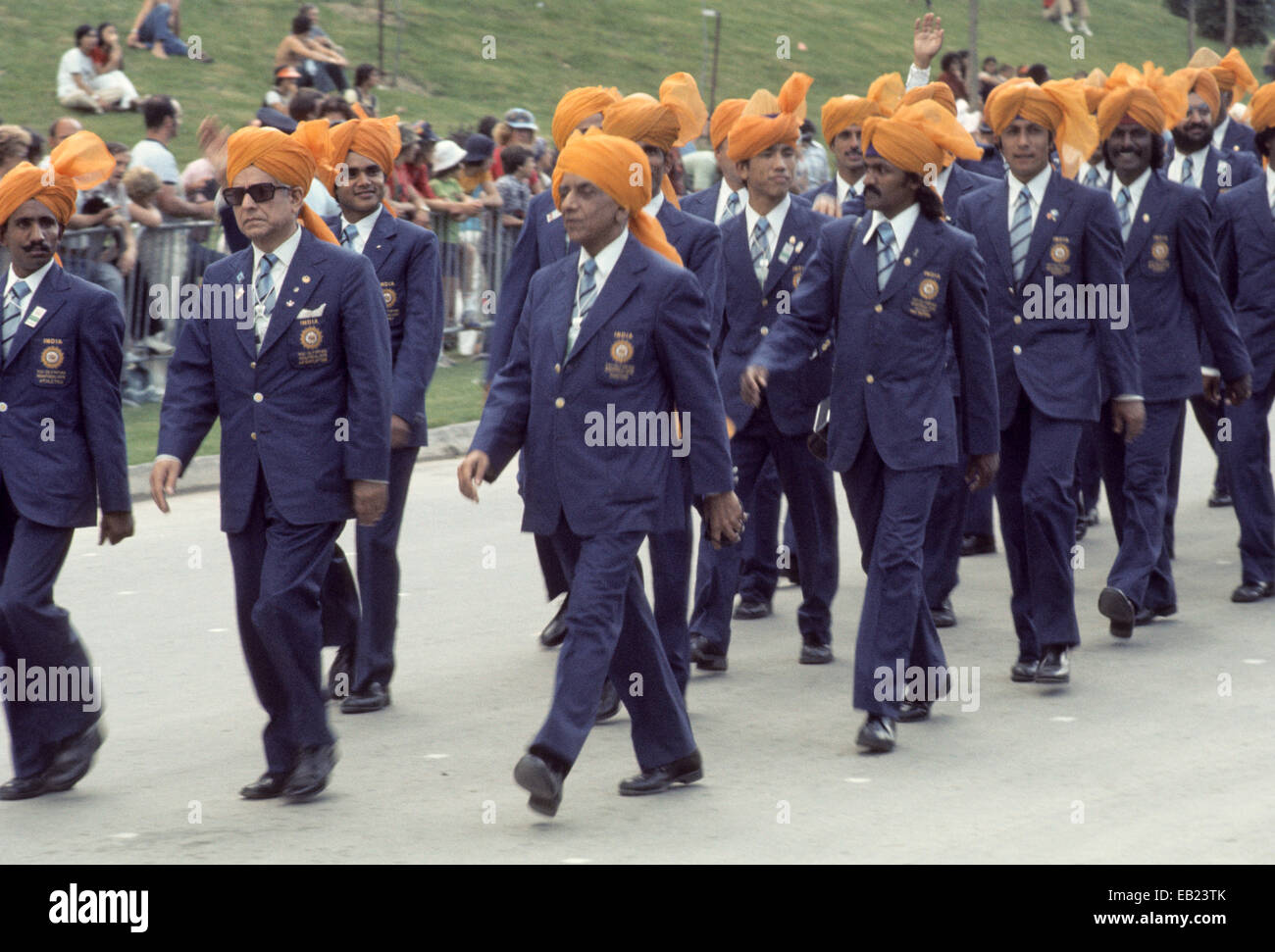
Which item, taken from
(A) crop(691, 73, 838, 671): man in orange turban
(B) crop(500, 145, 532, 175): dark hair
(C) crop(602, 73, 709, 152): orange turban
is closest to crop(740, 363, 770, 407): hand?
(A) crop(691, 73, 838, 671): man in orange turban

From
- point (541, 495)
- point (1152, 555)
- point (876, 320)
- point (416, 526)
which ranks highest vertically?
point (876, 320)

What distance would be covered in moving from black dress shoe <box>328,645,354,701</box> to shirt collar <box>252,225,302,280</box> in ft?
6.21

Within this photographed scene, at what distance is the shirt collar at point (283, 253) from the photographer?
6543mm

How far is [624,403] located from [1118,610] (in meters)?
3.29

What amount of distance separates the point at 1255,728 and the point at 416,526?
5485 mm

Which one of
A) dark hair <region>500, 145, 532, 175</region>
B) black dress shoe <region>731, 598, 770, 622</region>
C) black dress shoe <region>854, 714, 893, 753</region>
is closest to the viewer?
black dress shoe <region>854, 714, 893, 753</region>

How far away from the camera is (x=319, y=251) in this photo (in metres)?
6.56

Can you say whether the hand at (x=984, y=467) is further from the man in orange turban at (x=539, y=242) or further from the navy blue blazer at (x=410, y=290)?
the navy blue blazer at (x=410, y=290)

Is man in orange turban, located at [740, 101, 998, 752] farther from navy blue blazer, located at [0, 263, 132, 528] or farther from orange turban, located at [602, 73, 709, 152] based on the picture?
navy blue blazer, located at [0, 263, 132, 528]

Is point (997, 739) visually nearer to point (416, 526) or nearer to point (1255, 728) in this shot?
point (1255, 728)

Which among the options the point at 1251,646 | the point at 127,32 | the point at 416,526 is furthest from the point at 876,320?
the point at 127,32

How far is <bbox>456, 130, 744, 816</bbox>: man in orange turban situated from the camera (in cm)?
636

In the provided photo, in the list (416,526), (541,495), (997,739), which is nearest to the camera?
(541,495)

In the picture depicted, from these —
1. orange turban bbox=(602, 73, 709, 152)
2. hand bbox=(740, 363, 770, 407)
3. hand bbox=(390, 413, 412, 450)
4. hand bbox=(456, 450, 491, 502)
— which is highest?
orange turban bbox=(602, 73, 709, 152)
